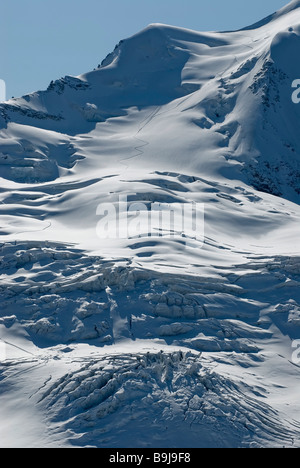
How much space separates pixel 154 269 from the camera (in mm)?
29812

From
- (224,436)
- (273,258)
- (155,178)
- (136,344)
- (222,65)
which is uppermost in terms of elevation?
(222,65)

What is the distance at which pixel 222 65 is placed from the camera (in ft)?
219

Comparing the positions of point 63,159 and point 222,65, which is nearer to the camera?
point 63,159

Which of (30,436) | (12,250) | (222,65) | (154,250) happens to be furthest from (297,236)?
(222,65)

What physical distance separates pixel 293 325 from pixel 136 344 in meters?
6.56

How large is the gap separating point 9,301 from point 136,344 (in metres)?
6.05

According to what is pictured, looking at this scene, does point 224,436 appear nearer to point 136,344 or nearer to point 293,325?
point 136,344

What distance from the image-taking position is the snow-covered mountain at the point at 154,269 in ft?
71.3

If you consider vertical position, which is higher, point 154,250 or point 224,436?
point 154,250

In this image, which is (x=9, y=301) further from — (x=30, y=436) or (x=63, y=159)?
(x=63, y=159)

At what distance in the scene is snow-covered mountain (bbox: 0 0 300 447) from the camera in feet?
71.3

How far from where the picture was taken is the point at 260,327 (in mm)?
28078

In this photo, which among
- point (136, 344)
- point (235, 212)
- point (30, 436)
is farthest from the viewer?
point (235, 212)

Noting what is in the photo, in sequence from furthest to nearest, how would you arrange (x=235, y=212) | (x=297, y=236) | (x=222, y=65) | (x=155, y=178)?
(x=222, y=65) < (x=155, y=178) < (x=235, y=212) < (x=297, y=236)
